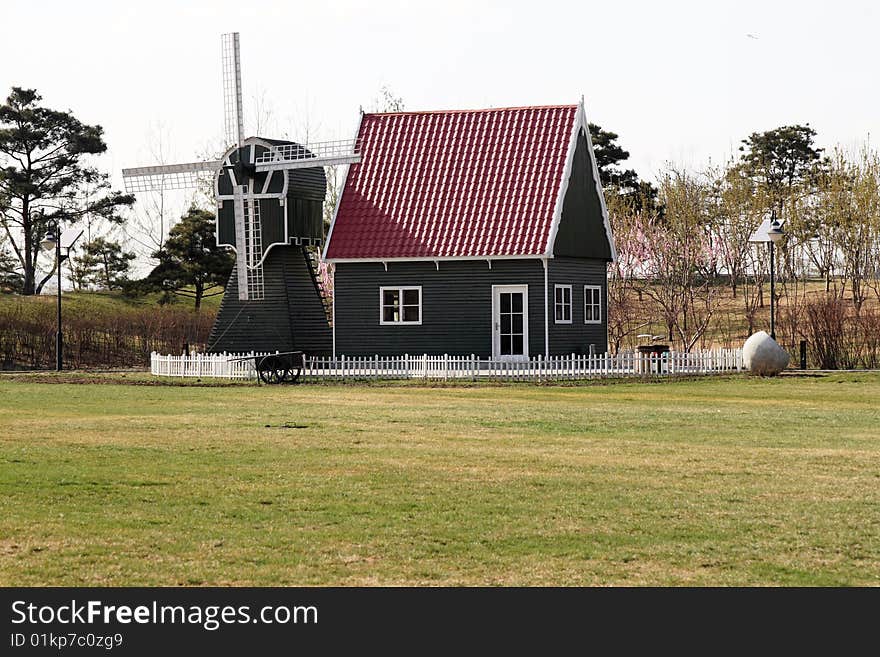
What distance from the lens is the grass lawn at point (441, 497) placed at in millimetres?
9969

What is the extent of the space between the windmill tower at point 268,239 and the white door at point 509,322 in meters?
5.35

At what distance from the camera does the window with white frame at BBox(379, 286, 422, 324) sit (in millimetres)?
39219

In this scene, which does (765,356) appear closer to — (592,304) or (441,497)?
(592,304)

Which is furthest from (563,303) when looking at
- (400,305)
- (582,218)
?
(400,305)

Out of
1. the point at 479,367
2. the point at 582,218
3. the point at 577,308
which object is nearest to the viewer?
the point at 479,367

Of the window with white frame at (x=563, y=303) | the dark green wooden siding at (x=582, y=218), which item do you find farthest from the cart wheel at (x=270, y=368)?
the dark green wooden siding at (x=582, y=218)

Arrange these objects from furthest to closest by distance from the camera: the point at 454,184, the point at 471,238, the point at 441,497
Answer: the point at 454,184 → the point at 471,238 → the point at 441,497

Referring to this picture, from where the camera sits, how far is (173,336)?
50875 mm

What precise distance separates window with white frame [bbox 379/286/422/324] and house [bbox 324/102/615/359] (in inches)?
1.1

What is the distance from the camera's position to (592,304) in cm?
4112

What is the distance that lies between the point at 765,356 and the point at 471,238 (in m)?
8.68

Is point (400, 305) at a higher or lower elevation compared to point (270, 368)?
higher

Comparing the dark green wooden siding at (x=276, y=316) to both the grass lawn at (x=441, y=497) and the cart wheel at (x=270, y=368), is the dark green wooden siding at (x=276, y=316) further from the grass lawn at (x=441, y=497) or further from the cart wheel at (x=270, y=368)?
the grass lawn at (x=441, y=497)

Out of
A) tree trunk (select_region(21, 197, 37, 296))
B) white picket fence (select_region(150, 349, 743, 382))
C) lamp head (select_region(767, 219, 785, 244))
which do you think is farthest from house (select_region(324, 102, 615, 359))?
tree trunk (select_region(21, 197, 37, 296))
